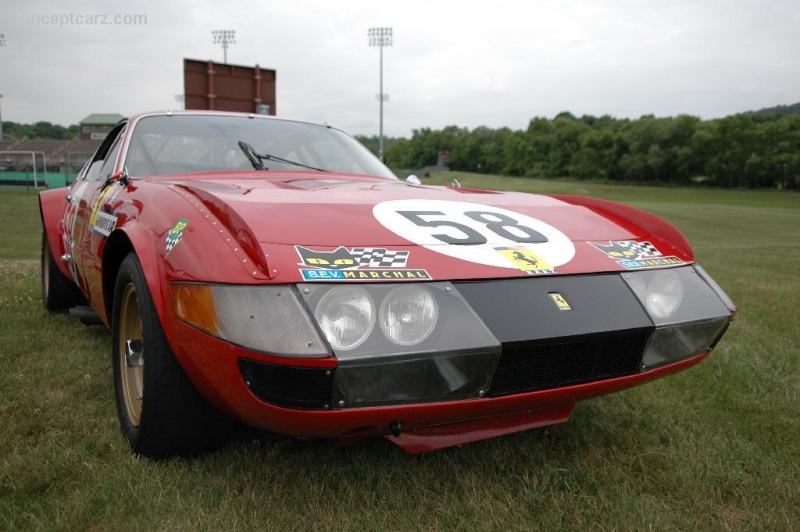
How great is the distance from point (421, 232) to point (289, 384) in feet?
2.03

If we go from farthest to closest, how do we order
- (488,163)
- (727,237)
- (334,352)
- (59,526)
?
1. (488,163)
2. (727,237)
3. (59,526)
4. (334,352)

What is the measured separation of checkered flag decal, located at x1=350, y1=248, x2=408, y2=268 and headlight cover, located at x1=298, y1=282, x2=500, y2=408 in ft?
0.27

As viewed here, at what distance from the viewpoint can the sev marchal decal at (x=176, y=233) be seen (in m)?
1.62

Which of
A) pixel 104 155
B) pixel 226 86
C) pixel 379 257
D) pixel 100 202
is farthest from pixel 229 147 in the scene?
pixel 226 86

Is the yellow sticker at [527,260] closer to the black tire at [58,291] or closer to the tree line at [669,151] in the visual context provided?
A: the black tire at [58,291]

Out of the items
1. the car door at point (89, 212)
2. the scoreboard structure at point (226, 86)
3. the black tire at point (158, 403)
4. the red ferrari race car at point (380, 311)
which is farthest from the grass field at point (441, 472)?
the scoreboard structure at point (226, 86)

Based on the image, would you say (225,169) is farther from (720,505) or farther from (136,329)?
(720,505)

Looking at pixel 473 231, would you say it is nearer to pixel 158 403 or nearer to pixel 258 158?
pixel 158 403

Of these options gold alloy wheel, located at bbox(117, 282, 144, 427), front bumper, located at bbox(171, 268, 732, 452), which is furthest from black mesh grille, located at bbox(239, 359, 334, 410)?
gold alloy wheel, located at bbox(117, 282, 144, 427)

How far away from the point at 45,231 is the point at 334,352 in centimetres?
345

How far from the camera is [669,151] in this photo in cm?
5769

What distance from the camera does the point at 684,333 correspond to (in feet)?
5.96

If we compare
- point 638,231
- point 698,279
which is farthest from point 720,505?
point 638,231

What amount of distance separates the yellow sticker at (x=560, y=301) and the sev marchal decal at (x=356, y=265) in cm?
38
